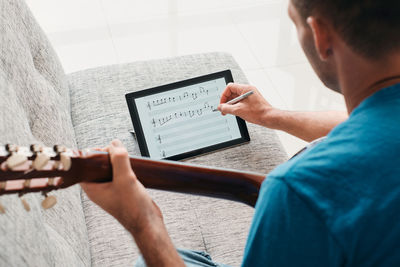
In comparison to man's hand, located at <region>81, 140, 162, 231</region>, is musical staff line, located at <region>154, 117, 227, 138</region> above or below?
above

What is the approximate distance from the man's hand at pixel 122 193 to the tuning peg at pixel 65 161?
0.08 m

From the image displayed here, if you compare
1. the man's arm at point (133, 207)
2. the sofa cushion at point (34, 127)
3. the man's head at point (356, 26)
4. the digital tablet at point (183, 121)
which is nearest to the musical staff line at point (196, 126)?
the digital tablet at point (183, 121)

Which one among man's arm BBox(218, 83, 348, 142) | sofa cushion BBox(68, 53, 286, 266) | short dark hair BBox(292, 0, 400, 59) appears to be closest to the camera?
short dark hair BBox(292, 0, 400, 59)

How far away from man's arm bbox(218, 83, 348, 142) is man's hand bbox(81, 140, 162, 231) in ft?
1.93

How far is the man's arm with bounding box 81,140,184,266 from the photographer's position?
2.31 feet

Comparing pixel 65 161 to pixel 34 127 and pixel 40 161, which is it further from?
pixel 34 127

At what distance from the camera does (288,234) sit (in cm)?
65

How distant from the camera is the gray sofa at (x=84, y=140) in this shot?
851mm

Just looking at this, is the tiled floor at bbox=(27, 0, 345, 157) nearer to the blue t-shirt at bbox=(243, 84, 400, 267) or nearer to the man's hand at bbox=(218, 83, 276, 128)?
the man's hand at bbox=(218, 83, 276, 128)

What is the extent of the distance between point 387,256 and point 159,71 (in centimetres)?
100

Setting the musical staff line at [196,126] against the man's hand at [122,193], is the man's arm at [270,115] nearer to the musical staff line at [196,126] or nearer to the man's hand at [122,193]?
the musical staff line at [196,126]

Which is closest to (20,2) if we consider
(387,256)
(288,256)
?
(288,256)

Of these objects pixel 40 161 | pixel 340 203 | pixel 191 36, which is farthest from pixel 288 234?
pixel 191 36

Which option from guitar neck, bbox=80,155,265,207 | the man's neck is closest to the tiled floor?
guitar neck, bbox=80,155,265,207
